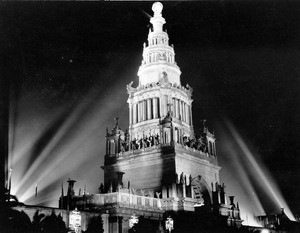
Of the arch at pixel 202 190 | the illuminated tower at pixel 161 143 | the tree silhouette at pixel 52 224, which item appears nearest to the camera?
the tree silhouette at pixel 52 224

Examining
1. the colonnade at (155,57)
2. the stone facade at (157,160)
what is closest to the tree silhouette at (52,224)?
the stone facade at (157,160)

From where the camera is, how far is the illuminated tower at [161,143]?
45.9m

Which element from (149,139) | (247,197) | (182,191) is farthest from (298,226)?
(149,139)

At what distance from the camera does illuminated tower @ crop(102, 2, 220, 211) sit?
151ft

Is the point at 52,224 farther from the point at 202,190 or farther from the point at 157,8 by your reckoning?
the point at 157,8

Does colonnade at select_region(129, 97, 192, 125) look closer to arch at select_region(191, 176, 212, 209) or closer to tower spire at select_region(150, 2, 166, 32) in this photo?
arch at select_region(191, 176, 212, 209)

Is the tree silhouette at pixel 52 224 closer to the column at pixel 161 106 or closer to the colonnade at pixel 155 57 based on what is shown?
the column at pixel 161 106

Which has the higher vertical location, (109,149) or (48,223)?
(109,149)

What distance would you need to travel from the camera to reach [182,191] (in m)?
43.2

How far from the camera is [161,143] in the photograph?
48.3 metres

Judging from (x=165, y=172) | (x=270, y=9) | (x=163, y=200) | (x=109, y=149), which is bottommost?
(x=163, y=200)

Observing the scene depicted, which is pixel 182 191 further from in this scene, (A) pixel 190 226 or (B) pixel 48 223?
(B) pixel 48 223

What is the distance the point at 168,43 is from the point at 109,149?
70.6ft

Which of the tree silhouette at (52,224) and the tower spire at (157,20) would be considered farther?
the tower spire at (157,20)
